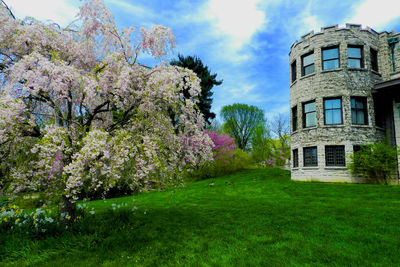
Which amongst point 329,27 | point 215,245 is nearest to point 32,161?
point 215,245

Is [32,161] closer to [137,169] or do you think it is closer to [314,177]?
[137,169]

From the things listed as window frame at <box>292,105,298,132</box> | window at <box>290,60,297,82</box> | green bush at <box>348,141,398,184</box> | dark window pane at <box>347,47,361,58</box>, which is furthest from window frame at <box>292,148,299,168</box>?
dark window pane at <box>347,47,361,58</box>

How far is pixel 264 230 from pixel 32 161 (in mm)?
7073

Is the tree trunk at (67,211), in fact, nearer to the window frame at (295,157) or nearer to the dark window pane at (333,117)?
the window frame at (295,157)

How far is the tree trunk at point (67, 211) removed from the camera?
6980 mm

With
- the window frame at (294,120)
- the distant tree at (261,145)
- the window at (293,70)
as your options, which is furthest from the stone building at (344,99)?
the distant tree at (261,145)

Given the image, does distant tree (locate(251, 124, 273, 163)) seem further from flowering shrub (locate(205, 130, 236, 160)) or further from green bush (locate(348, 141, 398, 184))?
green bush (locate(348, 141, 398, 184))

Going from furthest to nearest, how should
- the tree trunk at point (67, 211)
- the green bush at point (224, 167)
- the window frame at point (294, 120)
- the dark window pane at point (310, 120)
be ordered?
the green bush at point (224, 167) → the window frame at point (294, 120) → the dark window pane at point (310, 120) → the tree trunk at point (67, 211)

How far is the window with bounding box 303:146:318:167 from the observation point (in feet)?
59.3

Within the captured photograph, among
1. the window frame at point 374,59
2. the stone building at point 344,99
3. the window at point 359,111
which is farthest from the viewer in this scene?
the window frame at point 374,59

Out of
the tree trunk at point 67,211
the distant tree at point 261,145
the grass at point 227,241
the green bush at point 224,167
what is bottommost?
the grass at point 227,241

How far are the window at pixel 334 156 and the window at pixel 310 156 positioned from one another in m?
0.80

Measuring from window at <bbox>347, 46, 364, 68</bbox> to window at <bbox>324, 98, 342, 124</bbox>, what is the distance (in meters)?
3.02

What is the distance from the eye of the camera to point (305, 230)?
6789mm
